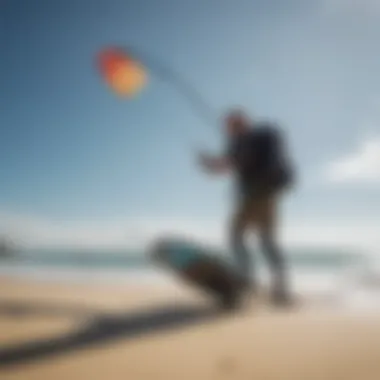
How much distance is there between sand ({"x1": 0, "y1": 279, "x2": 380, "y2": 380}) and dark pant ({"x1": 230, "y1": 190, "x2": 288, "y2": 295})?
18.1 inches

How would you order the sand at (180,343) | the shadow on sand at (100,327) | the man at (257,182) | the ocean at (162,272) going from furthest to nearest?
the ocean at (162,272)
the man at (257,182)
the shadow on sand at (100,327)
the sand at (180,343)

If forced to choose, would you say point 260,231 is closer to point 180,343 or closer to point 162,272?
point 180,343

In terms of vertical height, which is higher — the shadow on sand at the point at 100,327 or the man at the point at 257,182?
the man at the point at 257,182

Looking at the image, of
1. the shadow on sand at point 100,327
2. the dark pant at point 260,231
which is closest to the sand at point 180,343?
the shadow on sand at point 100,327

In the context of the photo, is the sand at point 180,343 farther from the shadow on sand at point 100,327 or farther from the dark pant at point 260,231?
the dark pant at point 260,231

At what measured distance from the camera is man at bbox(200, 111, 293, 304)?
158 inches

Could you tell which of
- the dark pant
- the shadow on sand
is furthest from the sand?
the dark pant

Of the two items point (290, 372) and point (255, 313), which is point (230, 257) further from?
point (290, 372)

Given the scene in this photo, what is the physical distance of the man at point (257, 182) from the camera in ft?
13.2

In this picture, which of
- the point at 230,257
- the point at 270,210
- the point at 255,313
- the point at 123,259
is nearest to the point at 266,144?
the point at 270,210

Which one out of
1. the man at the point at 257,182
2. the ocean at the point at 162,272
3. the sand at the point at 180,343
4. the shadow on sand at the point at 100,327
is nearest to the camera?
the sand at the point at 180,343

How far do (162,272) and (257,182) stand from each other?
123 inches

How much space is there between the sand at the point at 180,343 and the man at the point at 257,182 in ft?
1.64

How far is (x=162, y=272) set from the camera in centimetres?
681
